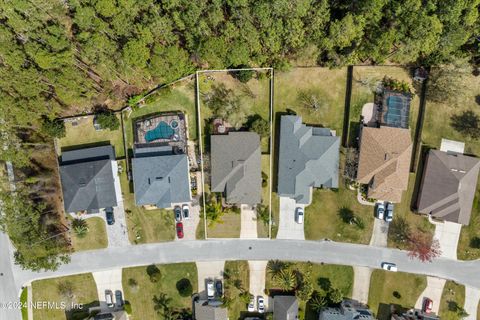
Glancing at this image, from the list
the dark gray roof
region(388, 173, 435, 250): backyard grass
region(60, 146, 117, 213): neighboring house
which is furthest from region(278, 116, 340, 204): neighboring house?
region(60, 146, 117, 213): neighboring house

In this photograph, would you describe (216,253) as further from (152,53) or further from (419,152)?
(419,152)

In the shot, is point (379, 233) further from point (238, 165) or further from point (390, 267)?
point (238, 165)

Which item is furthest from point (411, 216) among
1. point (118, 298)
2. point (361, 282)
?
point (118, 298)

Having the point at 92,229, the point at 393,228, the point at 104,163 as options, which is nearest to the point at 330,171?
the point at 393,228

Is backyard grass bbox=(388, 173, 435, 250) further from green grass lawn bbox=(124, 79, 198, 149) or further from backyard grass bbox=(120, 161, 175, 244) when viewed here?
backyard grass bbox=(120, 161, 175, 244)

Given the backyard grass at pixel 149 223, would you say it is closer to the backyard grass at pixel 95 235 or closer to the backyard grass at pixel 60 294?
the backyard grass at pixel 95 235

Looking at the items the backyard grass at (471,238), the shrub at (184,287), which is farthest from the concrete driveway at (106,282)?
the backyard grass at (471,238)
